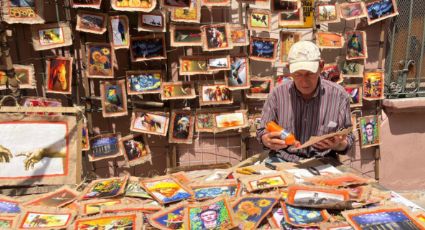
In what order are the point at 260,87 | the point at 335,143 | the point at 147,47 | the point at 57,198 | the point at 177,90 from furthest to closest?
the point at 260,87 < the point at 177,90 < the point at 147,47 < the point at 335,143 < the point at 57,198

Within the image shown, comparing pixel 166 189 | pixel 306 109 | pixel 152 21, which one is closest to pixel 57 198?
pixel 166 189

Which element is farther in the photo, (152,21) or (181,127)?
(181,127)

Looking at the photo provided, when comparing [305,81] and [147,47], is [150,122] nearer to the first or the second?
[147,47]

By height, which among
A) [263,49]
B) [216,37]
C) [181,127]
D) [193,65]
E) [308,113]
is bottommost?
[181,127]

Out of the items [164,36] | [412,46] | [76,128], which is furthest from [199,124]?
[412,46]

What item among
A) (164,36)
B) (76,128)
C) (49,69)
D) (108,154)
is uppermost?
(164,36)

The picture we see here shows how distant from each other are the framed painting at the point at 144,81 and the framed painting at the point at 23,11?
34.4 inches

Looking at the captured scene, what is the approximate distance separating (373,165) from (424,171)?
0.59 meters

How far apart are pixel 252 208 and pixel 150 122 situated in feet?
6.72

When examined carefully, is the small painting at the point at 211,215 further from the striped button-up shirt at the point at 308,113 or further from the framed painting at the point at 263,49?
the framed painting at the point at 263,49

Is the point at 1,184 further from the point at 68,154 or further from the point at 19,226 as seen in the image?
the point at 19,226

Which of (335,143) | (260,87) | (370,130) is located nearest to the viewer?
(335,143)

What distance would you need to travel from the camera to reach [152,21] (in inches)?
113

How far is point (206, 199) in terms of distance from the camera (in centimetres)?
136
